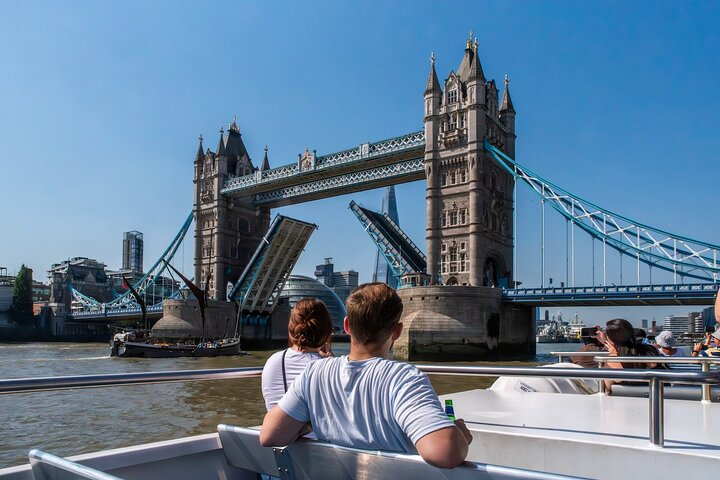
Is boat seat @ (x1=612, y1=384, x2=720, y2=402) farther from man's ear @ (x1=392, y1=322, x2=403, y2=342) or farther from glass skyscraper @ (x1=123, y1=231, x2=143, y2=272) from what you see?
glass skyscraper @ (x1=123, y1=231, x2=143, y2=272)

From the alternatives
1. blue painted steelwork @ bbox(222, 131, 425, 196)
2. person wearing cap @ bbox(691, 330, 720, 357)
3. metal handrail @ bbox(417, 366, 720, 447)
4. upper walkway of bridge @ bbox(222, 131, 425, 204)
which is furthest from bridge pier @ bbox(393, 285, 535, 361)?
metal handrail @ bbox(417, 366, 720, 447)

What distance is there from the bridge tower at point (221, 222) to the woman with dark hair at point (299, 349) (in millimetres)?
44077

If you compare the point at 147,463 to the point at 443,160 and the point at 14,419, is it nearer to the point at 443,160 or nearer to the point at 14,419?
the point at 14,419

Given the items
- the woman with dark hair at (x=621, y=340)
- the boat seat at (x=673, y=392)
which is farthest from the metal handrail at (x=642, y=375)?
the woman with dark hair at (x=621, y=340)

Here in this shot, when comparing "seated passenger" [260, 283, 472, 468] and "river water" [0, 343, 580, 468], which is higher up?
"seated passenger" [260, 283, 472, 468]

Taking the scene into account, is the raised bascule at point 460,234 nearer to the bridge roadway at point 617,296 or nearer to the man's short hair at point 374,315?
the bridge roadway at point 617,296

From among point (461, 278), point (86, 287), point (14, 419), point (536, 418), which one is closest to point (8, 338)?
point (86, 287)

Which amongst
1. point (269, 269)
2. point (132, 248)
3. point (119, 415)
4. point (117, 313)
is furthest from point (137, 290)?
point (132, 248)

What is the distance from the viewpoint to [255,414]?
1094 cm

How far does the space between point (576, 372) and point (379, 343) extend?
968 mm

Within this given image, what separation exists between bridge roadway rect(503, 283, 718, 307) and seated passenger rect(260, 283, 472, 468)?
96.4ft

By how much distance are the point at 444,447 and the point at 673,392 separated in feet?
12.5

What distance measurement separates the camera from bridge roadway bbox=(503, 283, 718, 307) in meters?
28.4

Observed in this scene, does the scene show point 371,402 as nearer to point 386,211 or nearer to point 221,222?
point 221,222
